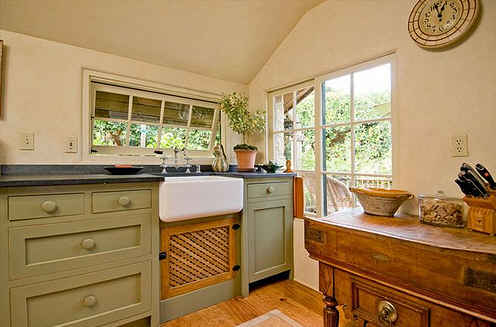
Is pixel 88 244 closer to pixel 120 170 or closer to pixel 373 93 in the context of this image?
pixel 120 170

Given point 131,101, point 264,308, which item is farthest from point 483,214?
point 131,101

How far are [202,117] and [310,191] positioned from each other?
4.31ft

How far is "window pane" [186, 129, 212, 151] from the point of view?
243 centimetres

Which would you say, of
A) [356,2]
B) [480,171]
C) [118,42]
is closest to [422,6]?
[356,2]

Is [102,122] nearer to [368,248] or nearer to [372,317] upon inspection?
[368,248]

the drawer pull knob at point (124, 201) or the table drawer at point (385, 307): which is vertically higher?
the drawer pull knob at point (124, 201)

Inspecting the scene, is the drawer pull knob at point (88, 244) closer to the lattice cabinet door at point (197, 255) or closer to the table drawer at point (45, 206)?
the table drawer at point (45, 206)

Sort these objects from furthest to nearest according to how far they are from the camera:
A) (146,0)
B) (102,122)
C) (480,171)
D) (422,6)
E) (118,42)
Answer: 1. (102,122)
2. (118,42)
3. (146,0)
4. (422,6)
5. (480,171)

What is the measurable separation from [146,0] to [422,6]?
5.77ft

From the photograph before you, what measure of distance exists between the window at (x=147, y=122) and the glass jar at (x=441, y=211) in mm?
1913

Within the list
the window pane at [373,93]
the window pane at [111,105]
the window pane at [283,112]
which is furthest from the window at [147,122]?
the window pane at [373,93]

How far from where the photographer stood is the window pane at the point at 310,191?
6.84ft

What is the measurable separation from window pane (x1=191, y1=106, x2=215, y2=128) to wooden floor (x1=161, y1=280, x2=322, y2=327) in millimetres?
1642

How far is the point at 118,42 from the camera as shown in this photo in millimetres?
1818
